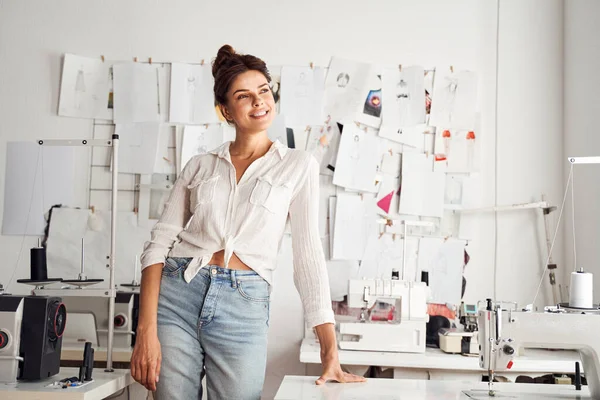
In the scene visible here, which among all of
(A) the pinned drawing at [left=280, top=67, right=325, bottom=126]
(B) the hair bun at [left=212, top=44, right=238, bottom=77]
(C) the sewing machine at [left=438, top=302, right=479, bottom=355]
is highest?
(A) the pinned drawing at [left=280, top=67, right=325, bottom=126]

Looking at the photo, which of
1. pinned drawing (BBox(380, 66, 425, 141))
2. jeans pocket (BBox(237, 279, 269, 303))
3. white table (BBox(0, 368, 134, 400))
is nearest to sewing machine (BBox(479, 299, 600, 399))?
jeans pocket (BBox(237, 279, 269, 303))

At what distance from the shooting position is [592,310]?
1764mm

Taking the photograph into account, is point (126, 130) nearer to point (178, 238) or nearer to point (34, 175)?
point (34, 175)

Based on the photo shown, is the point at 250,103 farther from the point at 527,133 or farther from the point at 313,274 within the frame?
the point at 527,133

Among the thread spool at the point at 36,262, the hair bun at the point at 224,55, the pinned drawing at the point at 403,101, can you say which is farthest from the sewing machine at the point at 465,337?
the thread spool at the point at 36,262

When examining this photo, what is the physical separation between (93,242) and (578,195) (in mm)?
2445

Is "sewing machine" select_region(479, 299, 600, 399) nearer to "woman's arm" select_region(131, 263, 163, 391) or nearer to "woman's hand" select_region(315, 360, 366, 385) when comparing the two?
"woman's hand" select_region(315, 360, 366, 385)

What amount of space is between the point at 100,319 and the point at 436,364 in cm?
135

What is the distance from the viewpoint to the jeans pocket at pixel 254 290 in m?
1.66

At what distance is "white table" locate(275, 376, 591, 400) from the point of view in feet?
5.10

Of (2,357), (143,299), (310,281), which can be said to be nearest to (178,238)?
(143,299)

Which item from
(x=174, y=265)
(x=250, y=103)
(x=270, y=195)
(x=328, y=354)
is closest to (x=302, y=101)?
(x=250, y=103)

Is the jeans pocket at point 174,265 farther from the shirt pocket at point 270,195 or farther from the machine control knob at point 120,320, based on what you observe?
the machine control knob at point 120,320

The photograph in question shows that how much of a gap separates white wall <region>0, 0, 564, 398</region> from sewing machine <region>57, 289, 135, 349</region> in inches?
27.9
